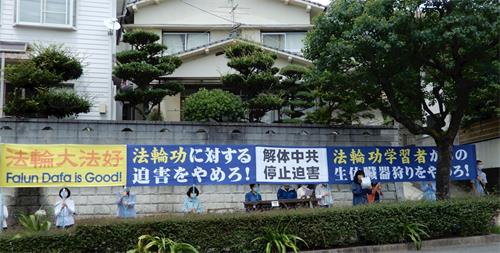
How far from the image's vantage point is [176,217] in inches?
411

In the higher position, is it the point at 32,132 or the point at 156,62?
the point at 156,62

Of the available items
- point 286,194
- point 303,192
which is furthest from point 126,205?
point 303,192

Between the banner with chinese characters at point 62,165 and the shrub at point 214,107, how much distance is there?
278 cm

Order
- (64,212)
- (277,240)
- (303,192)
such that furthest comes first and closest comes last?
(303,192)
(64,212)
(277,240)

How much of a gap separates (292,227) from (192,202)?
160 inches

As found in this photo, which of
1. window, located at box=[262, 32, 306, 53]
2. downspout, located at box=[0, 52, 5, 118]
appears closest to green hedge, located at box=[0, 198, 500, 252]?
downspout, located at box=[0, 52, 5, 118]

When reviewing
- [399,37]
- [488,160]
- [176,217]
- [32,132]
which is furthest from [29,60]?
[488,160]

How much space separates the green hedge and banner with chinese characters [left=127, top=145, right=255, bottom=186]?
3.99 metres

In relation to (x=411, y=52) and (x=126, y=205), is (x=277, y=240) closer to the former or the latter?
(x=126, y=205)

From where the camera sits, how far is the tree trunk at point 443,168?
14312 millimetres

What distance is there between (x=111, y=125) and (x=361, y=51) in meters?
7.30

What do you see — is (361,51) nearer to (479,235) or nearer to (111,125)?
(479,235)

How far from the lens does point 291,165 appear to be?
1532 centimetres

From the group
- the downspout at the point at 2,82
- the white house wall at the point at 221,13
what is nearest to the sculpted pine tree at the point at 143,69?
the downspout at the point at 2,82
